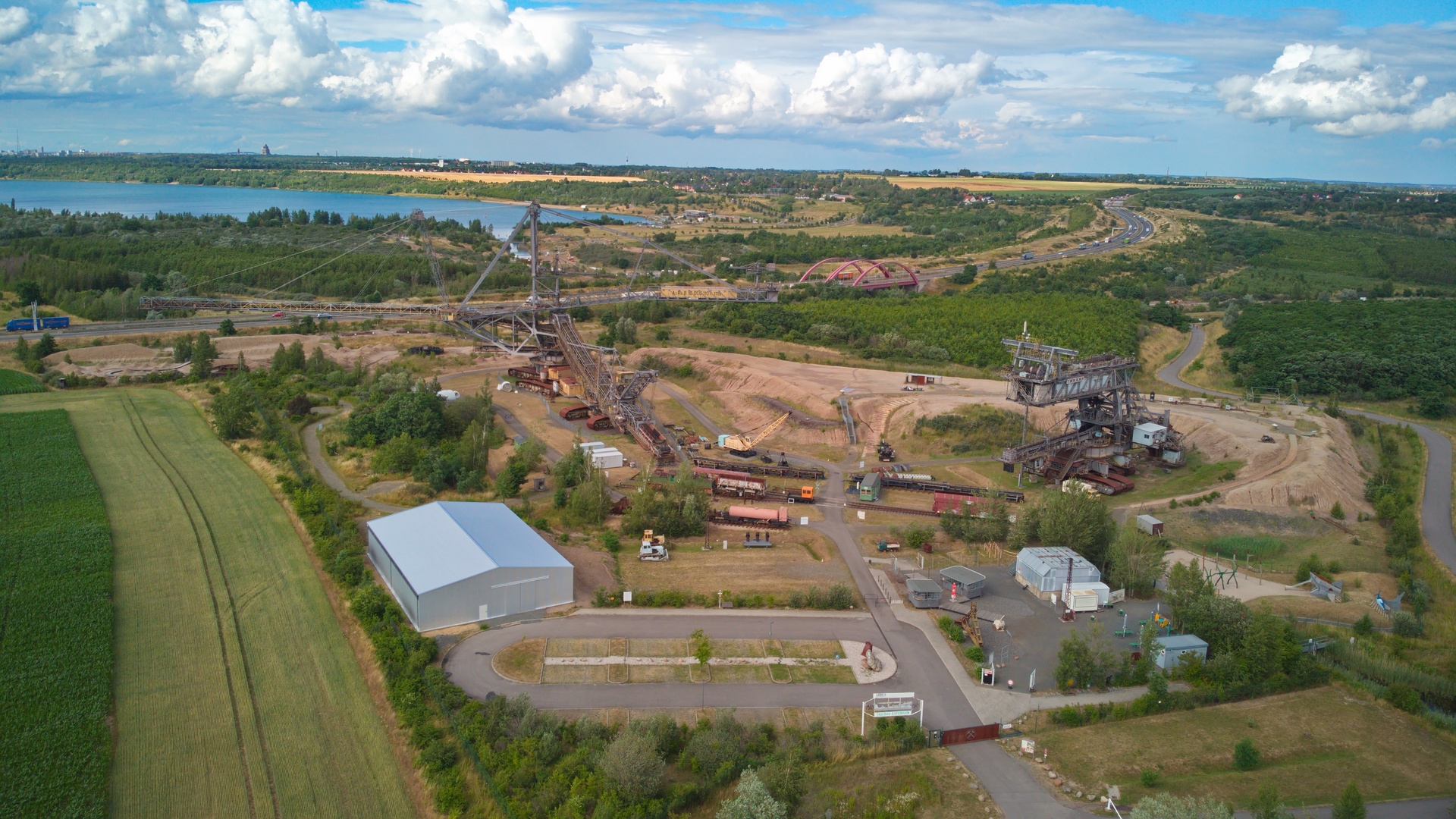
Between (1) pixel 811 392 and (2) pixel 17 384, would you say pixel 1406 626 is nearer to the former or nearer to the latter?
(1) pixel 811 392

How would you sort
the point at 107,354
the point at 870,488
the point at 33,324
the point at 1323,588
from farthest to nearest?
1. the point at 33,324
2. the point at 107,354
3. the point at 870,488
4. the point at 1323,588

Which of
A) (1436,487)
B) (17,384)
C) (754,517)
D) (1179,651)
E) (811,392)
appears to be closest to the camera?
(1179,651)

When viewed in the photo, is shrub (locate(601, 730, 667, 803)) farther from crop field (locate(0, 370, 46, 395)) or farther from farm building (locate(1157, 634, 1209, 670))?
crop field (locate(0, 370, 46, 395))

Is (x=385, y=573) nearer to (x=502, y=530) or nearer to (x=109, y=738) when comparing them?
(x=502, y=530)

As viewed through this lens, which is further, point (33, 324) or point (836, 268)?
point (836, 268)

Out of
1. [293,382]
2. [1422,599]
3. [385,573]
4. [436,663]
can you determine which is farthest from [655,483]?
[293,382]

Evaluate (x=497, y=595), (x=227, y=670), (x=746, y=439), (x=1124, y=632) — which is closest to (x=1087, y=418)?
(x=746, y=439)

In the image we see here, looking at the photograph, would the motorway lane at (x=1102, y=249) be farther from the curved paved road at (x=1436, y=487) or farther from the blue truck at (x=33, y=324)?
the blue truck at (x=33, y=324)
